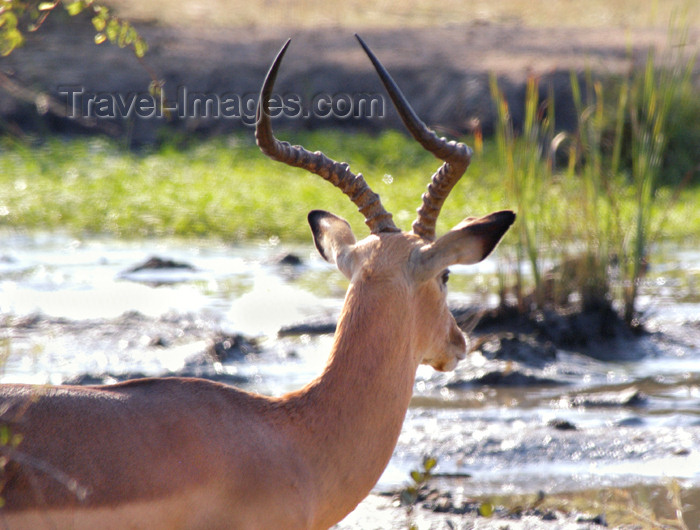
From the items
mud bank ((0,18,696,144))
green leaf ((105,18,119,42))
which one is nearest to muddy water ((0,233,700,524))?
green leaf ((105,18,119,42))

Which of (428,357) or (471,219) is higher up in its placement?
(471,219)

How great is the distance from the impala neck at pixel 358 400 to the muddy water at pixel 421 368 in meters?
0.91

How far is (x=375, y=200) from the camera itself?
339cm

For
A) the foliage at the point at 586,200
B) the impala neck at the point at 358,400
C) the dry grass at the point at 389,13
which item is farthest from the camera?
the dry grass at the point at 389,13

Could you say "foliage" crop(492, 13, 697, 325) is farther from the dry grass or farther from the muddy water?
the dry grass

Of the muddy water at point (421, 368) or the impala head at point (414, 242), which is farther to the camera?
the muddy water at point (421, 368)

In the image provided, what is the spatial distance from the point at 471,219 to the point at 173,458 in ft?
4.13

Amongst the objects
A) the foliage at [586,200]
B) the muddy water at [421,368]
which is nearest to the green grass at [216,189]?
the muddy water at [421,368]

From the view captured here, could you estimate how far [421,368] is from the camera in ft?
21.1

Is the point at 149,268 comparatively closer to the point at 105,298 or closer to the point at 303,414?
the point at 105,298

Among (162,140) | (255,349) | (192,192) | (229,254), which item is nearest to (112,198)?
(192,192)

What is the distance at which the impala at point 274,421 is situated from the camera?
250 cm

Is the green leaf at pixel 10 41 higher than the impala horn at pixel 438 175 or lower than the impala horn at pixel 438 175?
higher

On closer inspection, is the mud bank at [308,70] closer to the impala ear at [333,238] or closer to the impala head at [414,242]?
the impala ear at [333,238]
